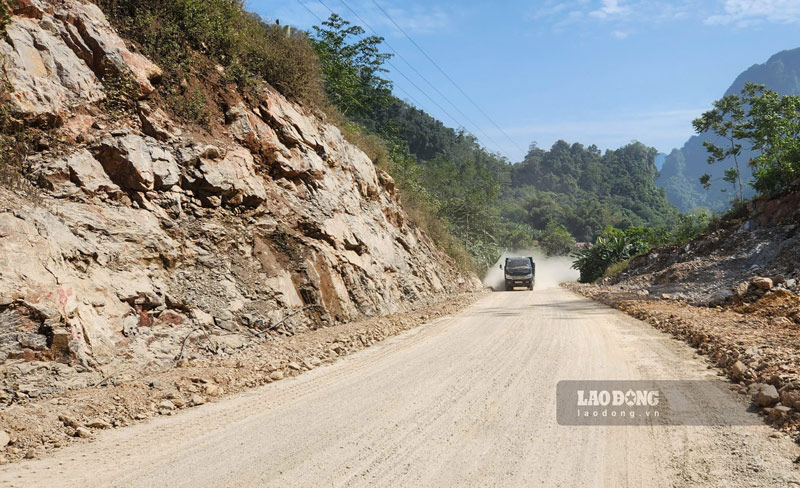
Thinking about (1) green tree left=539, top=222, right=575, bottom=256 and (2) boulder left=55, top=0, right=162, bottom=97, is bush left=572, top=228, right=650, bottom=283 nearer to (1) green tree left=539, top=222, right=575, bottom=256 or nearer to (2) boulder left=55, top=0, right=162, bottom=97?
(2) boulder left=55, top=0, right=162, bottom=97

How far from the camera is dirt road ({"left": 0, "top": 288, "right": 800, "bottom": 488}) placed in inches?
140

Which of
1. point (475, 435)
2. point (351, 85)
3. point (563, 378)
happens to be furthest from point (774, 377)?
point (351, 85)

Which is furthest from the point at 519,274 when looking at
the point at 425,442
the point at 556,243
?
the point at 556,243

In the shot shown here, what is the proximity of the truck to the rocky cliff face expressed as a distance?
17.2 meters

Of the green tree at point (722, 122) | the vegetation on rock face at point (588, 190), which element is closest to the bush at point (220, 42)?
the green tree at point (722, 122)

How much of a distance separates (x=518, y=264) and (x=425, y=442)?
2637cm

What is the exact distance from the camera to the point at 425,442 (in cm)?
423

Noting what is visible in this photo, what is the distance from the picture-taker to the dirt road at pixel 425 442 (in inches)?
140

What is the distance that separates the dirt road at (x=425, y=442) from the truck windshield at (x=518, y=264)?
22.6m

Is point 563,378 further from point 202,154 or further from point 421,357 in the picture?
point 202,154

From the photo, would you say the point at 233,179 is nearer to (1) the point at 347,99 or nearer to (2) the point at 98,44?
(2) the point at 98,44

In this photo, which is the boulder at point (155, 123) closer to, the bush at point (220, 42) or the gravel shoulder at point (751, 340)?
the bush at point (220, 42)

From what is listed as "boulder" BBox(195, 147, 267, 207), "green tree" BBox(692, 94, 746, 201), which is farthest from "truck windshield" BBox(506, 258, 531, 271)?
"boulder" BBox(195, 147, 267, 207)

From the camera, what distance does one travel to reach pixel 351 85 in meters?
30.1
